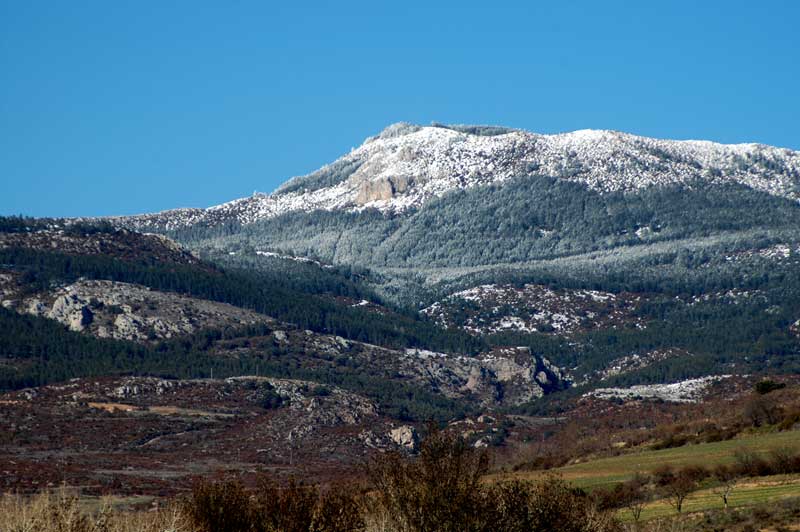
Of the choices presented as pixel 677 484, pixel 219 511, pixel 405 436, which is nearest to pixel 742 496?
pixel 677 484

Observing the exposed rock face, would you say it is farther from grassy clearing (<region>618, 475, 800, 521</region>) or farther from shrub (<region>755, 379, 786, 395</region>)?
grassy clearing (<region>618, 475, 800, 521</region>)

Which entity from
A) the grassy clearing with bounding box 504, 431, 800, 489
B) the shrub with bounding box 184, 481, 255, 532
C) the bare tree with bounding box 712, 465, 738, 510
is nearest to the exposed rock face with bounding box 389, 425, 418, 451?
the grassy clearing with bounding box 504, 431, 800, 489

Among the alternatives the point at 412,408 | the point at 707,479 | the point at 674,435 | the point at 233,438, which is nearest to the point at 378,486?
the point at 707,479

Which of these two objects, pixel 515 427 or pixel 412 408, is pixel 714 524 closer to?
pixel 515 427

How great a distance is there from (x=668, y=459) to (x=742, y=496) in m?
23.9

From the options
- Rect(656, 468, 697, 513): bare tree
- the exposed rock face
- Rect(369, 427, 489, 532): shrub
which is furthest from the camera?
the exposed rock face

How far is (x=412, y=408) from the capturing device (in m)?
196

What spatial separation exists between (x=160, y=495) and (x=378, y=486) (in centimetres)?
6480

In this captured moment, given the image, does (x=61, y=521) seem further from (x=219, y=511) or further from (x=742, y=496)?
(x=742, y=496)

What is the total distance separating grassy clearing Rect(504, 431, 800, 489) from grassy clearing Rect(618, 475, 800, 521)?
7.29m

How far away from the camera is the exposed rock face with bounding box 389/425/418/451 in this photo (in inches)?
6417

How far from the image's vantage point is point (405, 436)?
6550 inches

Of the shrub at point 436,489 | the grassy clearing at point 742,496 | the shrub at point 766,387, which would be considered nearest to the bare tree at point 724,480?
the grassy clearing at point 742,496

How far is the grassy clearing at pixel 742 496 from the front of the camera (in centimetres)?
7731
